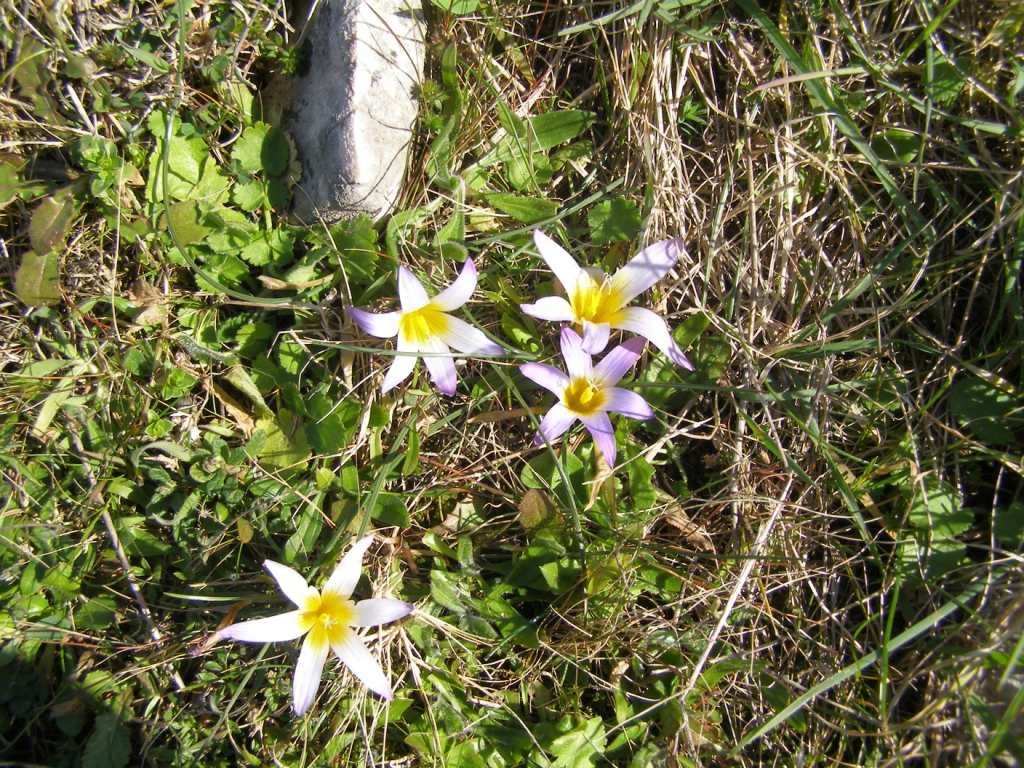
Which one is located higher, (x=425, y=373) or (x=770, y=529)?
(x=425, y=373)

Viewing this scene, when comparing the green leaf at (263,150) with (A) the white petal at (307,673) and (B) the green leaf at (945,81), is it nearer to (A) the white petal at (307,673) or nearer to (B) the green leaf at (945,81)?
(A) the white petal at (307,673)

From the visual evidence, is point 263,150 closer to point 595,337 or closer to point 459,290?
point 459,290

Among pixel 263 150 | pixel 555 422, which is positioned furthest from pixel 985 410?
pixel 263 150

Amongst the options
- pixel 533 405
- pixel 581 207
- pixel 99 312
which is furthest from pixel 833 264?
pixel 99 312

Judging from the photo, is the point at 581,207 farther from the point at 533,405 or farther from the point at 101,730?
the point at 101,730

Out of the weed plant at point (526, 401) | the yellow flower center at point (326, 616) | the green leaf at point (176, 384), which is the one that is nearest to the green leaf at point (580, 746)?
the weed plant at point (526, 401)

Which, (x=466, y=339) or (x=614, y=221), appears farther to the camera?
(x=614, y=221)

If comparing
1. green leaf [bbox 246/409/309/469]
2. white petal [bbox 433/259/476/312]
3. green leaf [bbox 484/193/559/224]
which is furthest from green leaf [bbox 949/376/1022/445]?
green leaf [bbox 246/409/309/469]
